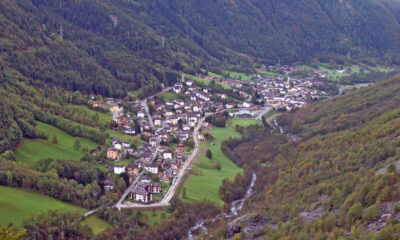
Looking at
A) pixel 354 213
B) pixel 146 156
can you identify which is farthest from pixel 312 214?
pixel 146 156

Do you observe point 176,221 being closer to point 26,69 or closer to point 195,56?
point 26,69

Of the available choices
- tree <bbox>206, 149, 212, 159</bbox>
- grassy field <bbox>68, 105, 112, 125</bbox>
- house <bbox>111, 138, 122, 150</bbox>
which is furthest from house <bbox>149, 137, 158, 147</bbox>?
grassy field <bbox>68, 105, 112, 125</bbox>

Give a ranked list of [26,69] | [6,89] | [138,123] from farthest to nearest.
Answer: [26,69] → [138,123] → [6,89]

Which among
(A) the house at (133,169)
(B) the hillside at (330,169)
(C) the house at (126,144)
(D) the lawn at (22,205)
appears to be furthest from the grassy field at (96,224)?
(C) the house at (126,144)

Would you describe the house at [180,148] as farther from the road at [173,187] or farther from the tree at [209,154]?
the tree at [209,154]

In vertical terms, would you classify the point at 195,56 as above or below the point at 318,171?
above

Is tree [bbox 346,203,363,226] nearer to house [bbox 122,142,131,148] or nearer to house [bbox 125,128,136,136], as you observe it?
house [bbox 122,142,131,148]

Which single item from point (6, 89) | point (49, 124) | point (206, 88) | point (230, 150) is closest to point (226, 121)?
point (230, 150)
